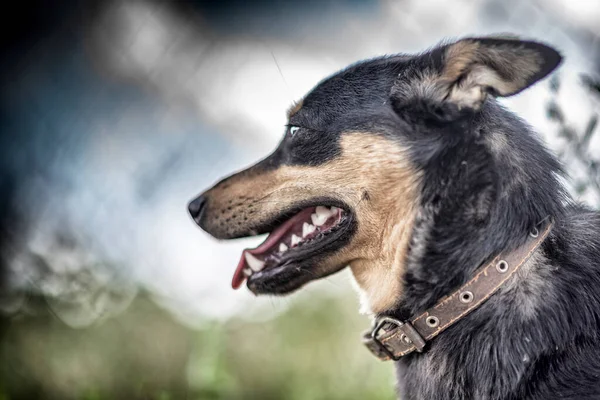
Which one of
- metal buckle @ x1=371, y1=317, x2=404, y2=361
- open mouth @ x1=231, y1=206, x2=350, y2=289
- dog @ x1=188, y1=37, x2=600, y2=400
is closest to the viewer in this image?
dog @ x1=188, y1=37, x2=600, y2=400

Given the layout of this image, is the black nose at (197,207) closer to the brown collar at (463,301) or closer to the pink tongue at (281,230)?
the pink tongue at (281,230)

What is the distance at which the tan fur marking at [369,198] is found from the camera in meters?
2.41

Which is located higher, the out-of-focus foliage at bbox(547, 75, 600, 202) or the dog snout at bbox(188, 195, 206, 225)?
the dog snout at bbox(188, 195, 206, 225)

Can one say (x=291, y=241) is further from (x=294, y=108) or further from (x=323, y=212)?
(x=294, y=108)

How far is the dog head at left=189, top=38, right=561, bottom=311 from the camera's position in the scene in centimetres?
233

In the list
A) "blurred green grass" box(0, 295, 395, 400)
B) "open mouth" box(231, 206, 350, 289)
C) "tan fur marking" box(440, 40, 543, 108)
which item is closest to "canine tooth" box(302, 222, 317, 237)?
"open mouth" box(231, 206, 350, 289)

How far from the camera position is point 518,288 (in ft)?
7.02

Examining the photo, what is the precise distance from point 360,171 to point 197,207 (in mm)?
790

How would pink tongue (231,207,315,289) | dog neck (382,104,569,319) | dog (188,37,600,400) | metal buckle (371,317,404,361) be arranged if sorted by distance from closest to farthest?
dog (188,37,600,400), dog neck (382,104,569,319), metal buckle (371,317,404,361), pink tongue (231,207,315,289)

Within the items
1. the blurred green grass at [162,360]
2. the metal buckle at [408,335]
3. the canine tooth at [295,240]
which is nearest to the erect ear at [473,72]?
the canine tooth at [295,240]

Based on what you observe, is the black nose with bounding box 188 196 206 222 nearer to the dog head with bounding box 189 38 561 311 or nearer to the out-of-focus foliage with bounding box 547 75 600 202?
the dog head with bounding box 189 38 561 311

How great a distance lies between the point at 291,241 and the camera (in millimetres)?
2668

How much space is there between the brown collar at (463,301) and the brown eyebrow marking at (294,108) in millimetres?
1071

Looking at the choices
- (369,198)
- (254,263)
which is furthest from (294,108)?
(254,263)
